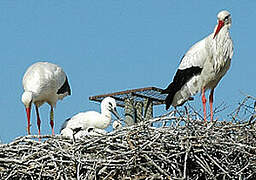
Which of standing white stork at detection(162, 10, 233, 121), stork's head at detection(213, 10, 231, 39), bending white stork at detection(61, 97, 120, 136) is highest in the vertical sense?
stork's head at detection(213, 10, 231, 39)

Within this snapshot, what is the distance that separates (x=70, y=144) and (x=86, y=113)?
4.29m

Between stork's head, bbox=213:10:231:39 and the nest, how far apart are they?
2.80 m

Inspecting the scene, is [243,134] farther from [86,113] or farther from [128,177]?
[86,113]

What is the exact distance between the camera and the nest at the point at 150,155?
389cm

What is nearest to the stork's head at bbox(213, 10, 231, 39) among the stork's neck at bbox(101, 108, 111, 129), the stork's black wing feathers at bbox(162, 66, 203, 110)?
the stork's black wing feathers at bbox(162, 66, 203, 110)

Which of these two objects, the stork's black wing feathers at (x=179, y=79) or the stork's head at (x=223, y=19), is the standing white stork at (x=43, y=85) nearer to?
the stork's black wing feathers at (x=179, y=79)

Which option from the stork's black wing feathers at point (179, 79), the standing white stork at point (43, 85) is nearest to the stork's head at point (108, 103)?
the standing white stork at point (43, 85)

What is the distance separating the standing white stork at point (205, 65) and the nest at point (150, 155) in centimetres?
267

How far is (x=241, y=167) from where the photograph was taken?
4027 millimetres

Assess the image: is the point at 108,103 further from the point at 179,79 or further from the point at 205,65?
the point at 205,65

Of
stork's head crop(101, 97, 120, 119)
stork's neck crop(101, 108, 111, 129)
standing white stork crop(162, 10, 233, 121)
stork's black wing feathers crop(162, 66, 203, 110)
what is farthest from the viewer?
stork's head crop(101, 97, 120, 119)

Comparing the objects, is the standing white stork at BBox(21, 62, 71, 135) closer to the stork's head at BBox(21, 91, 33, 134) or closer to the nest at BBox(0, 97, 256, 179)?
the stork's head at BBox(21, 91, 33, 134)

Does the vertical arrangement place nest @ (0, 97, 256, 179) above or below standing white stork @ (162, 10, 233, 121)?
below

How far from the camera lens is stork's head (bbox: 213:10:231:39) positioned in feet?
22.7
